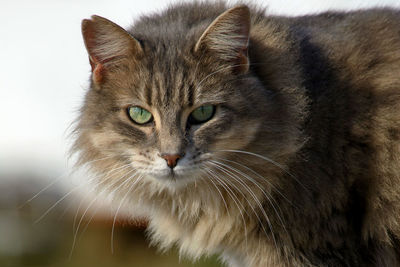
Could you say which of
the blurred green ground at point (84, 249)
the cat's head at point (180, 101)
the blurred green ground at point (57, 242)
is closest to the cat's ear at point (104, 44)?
the cat's head at point (180, 101)

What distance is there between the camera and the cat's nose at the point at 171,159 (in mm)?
2416

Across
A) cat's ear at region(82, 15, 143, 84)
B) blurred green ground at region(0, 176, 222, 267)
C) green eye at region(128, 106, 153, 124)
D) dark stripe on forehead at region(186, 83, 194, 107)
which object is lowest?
blurred green ground at region(0, 176, 222, 267)

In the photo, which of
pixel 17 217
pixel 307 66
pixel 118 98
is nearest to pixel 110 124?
pixel 118 98

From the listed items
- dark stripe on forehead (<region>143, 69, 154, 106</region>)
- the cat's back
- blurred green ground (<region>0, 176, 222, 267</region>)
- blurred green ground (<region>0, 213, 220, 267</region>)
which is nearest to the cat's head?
dark stripe on forehead (<region>143, 69, 154, 106</region>)

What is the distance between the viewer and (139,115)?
261 cm

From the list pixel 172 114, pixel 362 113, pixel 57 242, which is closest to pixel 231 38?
pixel 172 114

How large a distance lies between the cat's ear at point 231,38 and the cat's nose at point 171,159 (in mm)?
505

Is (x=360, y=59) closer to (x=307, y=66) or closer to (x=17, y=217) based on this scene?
(x=307, y=66)

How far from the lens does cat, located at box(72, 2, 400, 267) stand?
2.56m

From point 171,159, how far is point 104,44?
605mm

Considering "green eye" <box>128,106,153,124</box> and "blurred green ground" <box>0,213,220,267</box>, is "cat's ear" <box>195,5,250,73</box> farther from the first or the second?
"blurred green ground" <box>0,213,220,267</box>

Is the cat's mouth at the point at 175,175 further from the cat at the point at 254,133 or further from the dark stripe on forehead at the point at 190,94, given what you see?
the dark stripe on forehead at the point at 190,94

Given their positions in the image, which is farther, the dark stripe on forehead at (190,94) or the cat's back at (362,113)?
the cat's back at (362,113)

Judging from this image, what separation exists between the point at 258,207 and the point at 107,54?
3.14ft
